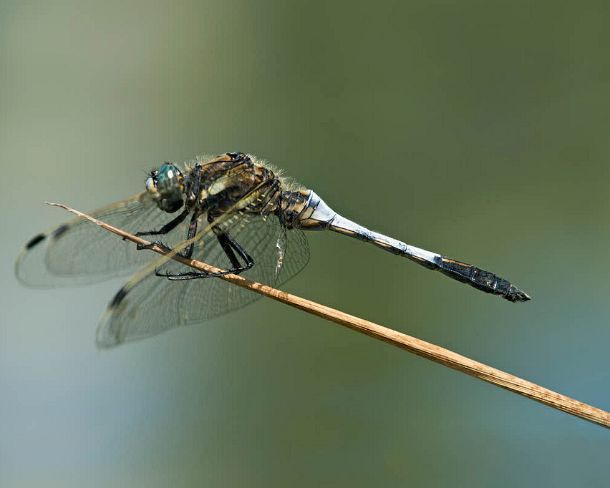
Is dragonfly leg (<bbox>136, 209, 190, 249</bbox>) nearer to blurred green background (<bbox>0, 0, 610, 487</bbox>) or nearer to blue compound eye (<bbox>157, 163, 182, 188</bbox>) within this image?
blue compound eye (<bbox>157, 163, 182, 188</bbox>)

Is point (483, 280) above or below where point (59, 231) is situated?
above

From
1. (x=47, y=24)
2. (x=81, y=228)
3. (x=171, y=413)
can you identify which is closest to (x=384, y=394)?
(x=171, y=413)

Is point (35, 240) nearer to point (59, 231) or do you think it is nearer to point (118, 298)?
point (59, 231)

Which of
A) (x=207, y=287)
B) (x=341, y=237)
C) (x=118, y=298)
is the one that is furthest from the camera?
(x=341, y=237)

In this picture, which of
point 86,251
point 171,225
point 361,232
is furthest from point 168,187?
point 361,232

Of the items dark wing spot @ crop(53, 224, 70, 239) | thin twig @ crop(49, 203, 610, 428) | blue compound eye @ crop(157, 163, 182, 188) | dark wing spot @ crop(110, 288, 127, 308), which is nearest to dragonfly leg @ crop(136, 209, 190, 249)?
blue compound eye @ crop(157, 163, 182, 188)

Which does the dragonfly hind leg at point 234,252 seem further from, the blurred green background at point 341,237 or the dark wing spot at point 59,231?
the blurred green background at point 341,237

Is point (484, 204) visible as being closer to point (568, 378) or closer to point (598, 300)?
point (598, 300)
